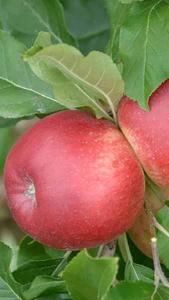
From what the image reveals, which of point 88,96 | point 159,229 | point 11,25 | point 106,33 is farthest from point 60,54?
point 106,33

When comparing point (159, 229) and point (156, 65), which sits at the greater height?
point (156, 65)

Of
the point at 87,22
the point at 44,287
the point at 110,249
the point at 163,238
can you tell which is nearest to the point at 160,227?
the point at 163,238

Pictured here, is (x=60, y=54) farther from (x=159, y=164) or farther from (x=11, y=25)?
Result: (x=11, y=25)

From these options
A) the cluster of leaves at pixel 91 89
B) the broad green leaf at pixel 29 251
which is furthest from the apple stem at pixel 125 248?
the broad green leaf at pixel 29 251

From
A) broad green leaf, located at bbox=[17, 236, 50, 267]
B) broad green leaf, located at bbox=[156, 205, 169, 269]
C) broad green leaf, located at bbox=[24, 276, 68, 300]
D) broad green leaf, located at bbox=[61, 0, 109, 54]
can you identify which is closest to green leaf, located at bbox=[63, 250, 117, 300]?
broad green leaf, located at bbox=[24, 276, 68, 300]

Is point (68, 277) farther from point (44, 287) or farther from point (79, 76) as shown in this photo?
point (79, 76)

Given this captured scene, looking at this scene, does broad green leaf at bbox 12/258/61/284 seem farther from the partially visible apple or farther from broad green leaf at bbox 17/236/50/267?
the partially visible apple
